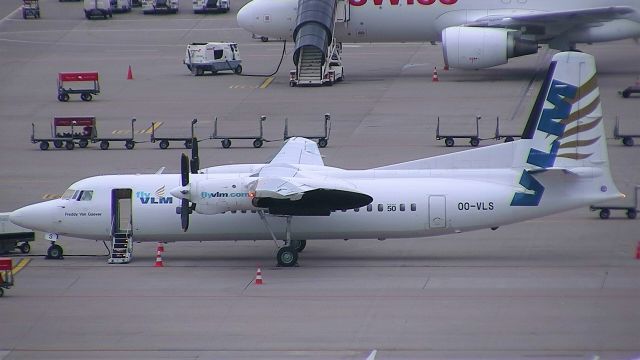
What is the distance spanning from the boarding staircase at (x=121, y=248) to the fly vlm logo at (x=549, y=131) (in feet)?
39.1

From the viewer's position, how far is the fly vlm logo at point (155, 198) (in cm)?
3766

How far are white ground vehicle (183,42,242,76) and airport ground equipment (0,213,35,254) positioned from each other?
30854 millimetres

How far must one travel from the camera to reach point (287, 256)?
3666cm

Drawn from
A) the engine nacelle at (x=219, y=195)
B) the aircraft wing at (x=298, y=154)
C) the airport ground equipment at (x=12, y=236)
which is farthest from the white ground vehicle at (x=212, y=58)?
the engine nacelle at (x=219, y=195)

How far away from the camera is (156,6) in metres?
88.0

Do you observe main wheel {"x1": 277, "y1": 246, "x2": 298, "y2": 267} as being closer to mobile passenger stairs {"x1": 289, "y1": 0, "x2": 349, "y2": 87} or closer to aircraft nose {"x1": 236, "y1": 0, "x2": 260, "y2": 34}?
mobile passenger stairs {"x1": 289, "y1": 0, "x2": 349, "y2": 87}

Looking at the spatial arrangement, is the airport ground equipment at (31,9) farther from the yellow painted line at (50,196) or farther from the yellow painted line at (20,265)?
the yellow painted line at (20,265)

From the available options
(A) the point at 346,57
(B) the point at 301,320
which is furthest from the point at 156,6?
(B) the point at 301,320

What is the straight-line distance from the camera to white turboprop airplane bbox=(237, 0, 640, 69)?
63281 mm

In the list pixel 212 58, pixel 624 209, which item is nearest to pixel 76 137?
pixel 212 58

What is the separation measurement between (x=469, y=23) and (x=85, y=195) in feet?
107

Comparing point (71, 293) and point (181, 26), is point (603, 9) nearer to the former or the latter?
point (181, 26)

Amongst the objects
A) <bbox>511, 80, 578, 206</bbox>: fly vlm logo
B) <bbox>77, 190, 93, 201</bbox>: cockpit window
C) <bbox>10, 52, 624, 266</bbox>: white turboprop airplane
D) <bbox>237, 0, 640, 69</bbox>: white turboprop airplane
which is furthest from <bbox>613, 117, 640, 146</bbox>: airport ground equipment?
<bbox>77, 190, 93, 201</bbox>: cockpit window

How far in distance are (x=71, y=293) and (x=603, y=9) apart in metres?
37.4
